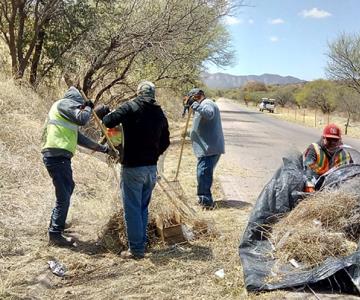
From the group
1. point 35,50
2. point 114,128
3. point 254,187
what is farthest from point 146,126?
point 35,50

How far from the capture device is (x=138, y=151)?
4.99 meters

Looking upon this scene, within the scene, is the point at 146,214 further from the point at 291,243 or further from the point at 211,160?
the point at 211,160

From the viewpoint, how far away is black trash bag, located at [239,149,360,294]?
414cm

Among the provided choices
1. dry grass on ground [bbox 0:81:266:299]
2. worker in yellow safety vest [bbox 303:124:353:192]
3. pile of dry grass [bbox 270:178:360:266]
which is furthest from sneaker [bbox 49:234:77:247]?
worker in yellow safety vest [bbox 303:124:353:192]

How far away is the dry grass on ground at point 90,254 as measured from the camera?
14.2 feet

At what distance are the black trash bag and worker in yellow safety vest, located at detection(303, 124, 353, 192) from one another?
131 mm

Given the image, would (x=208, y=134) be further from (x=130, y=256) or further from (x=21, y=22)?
(x=21, y=22)

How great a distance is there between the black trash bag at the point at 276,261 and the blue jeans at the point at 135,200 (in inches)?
41.9

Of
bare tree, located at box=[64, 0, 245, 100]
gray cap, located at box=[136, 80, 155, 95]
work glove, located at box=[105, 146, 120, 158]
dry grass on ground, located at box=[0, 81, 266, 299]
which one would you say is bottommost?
dry grass on ground, located at box=[0, 81, 266, 299]

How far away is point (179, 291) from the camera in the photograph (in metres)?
4.34

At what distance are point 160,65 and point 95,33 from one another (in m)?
2.84

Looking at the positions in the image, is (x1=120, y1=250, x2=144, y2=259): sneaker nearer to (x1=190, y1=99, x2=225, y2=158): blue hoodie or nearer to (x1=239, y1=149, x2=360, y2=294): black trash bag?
(x1=239, y1=149, x2=360, y2=294): black trash bag

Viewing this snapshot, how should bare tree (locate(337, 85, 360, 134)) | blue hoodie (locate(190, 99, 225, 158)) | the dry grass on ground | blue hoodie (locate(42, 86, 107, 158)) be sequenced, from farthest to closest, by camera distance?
bare tree (locate(337, 85, 360, 134)) < blue hoodie (locate(190, 99, 225, 158)) < blue hoodie (locate(42, 86, 107, 158)) < the dry grass on ground

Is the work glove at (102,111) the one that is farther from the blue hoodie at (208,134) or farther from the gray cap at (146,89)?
the blue hoodie at (208,134)
